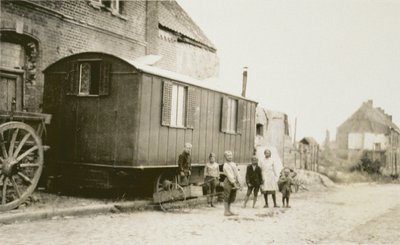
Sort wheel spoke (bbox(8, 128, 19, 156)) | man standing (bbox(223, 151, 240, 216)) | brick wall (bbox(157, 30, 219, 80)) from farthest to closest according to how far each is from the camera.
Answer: brick wall (bbox(157, 30, 219, 80))
man standing (bbox(223, 151, 240, 216))
wheel spoke (bbox(8, 128, 19, 156))

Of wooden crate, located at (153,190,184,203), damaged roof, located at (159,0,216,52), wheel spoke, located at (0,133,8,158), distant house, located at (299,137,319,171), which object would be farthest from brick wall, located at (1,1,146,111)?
distant house, located at (299,137,319,171)

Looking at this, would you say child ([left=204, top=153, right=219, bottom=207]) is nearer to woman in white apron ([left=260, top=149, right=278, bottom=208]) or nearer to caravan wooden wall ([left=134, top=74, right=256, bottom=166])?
caravan wooden wall ([left=134, top=74, right=256, bottom=166])

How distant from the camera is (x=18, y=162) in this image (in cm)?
977

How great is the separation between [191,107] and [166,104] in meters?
1.33

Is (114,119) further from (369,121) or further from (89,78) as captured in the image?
(369,121)

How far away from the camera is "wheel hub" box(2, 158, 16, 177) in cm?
955

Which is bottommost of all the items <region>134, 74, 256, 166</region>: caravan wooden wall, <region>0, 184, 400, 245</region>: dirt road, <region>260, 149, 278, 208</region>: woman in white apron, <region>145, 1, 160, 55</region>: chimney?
<region>0, 184, 400, 245</region>: dirt road

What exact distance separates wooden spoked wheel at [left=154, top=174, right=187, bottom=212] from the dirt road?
519mm

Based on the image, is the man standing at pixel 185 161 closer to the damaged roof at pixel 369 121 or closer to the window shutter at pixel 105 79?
the window shutter at pixel 105 79

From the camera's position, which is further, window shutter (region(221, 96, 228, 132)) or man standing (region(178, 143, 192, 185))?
window shutter (region(221, 96, 228, 132))

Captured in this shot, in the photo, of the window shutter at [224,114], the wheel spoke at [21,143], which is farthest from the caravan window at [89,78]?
the window shutter at [224,114]

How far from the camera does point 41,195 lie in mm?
11656

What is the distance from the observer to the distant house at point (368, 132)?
5362 cm

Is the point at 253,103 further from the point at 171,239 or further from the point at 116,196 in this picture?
the point at 171,239
